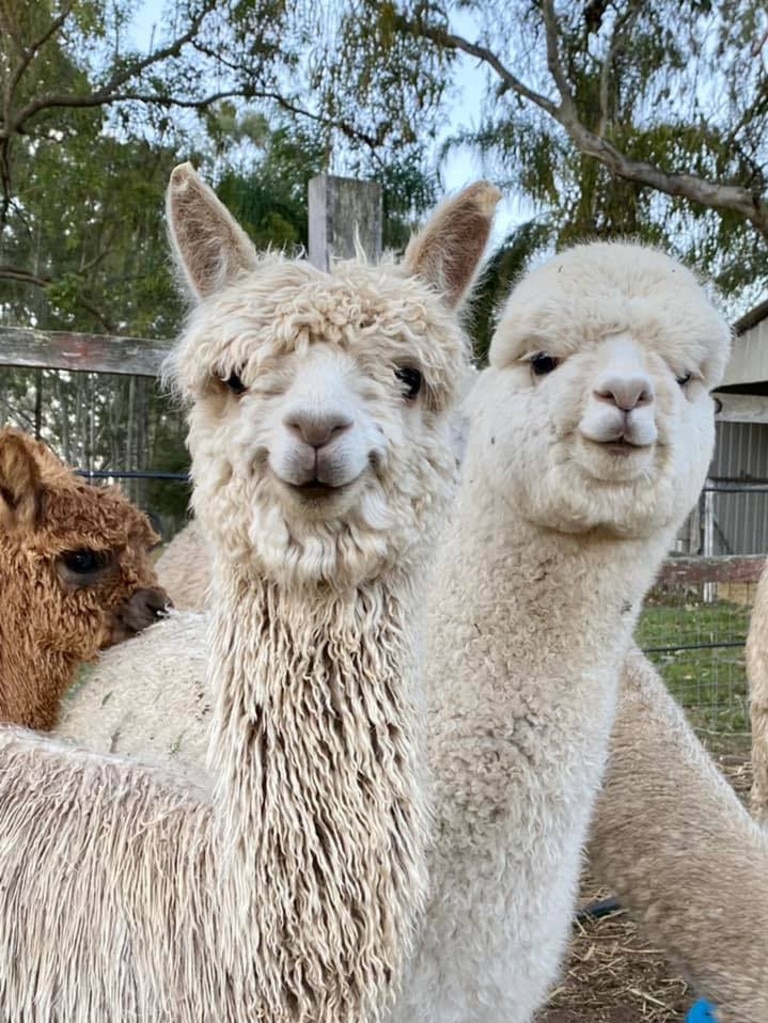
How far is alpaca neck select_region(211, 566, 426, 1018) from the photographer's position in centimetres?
148

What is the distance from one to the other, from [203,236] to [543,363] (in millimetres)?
969

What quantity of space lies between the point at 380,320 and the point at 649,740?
1.96m

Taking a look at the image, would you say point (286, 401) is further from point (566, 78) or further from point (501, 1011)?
point (566, 78)

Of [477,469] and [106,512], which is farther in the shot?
[106,512]

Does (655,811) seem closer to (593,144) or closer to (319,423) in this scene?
(319,423)

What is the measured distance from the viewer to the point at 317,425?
130 centimetres

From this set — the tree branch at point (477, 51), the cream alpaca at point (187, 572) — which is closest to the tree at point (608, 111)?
the tree branch at point (477, 51)

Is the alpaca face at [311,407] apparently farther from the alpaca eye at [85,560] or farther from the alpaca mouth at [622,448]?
the alpaca eye at [85,560]

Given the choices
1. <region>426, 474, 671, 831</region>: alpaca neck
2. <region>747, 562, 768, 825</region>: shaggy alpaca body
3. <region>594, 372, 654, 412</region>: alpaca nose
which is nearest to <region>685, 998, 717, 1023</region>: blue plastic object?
<region>747, 562, 768, 825</region>: shaggy alpaca body

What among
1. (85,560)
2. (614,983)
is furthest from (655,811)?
(85,560)

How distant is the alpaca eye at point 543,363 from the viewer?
2.25 m

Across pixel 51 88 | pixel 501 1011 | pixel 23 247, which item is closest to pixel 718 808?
pixel 501 1011

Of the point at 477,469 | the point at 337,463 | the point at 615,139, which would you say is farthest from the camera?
the point at 615,139

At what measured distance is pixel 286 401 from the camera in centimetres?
136
